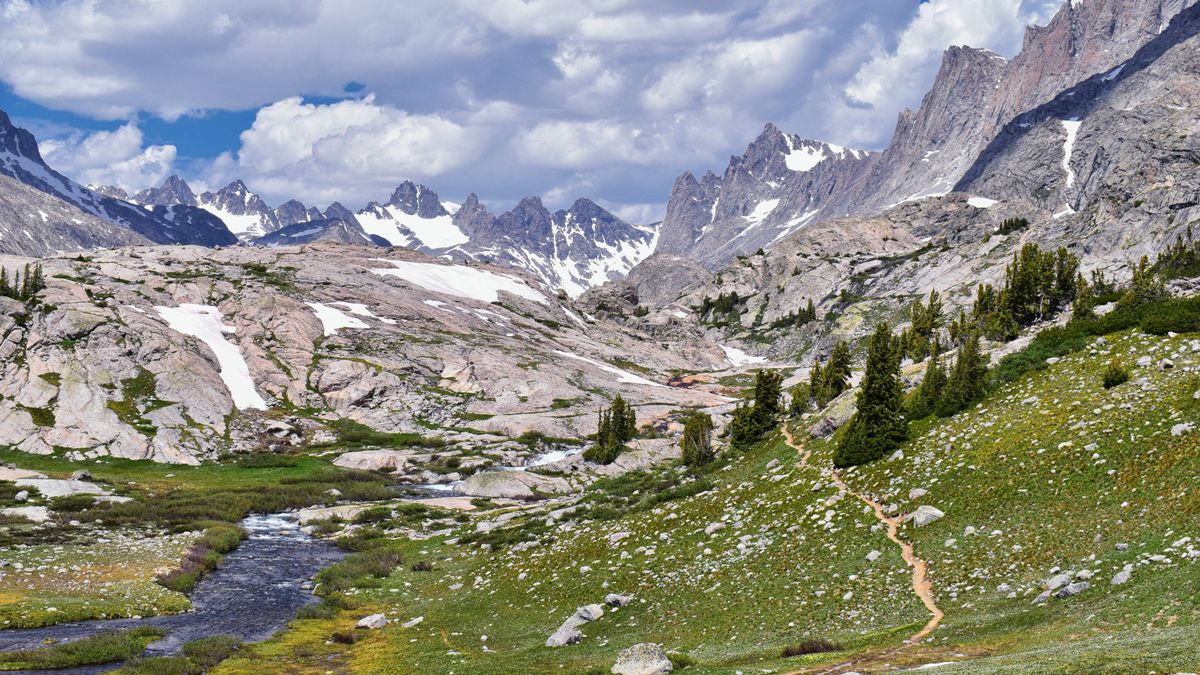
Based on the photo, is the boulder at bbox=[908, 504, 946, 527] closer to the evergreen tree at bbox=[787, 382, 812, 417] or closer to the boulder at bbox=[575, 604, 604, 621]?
the boulder at bbox=[575, 604, 604, 621]

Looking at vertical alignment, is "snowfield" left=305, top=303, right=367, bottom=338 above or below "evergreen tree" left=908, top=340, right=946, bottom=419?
above

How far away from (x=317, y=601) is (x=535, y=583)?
1697 cm

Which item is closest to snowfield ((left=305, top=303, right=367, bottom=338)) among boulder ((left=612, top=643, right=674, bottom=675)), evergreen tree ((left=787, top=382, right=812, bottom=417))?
evergreen tree ((left=787, top=382, right=812, bottom=417))

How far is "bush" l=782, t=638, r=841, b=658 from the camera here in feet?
74.2

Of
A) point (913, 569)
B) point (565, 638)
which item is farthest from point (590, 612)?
point (913, 569)

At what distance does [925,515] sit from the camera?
2995 centimetres

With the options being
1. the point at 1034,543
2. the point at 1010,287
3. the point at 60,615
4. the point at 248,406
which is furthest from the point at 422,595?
the point at 248,406

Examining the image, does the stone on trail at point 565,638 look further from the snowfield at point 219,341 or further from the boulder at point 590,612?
the snowfield at point 219,341

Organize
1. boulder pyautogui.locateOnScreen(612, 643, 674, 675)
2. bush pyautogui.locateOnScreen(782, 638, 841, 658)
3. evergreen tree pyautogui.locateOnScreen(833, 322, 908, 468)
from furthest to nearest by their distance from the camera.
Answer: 1. evergreen tree pyautogui.locateOnScreen(833, 322, 908, 468)
2. boulder pyautogui.locateOnScreen(612, 643, 674, 675)
3. bush pyautogui.locateOnScreen(782, 638, 841, 658)

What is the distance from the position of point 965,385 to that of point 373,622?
35066 mm

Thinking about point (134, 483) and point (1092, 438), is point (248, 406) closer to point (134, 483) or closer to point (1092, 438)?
point (134, 483)

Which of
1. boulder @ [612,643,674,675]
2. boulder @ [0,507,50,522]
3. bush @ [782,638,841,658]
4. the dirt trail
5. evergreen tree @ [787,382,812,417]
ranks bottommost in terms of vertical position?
boulder @ [0,507,50,522]

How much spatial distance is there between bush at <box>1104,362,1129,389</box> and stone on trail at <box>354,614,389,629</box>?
37916 millimetres

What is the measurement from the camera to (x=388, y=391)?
142m
